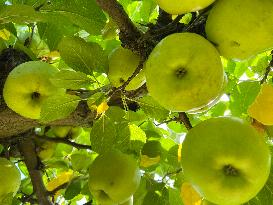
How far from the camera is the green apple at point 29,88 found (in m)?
1.96

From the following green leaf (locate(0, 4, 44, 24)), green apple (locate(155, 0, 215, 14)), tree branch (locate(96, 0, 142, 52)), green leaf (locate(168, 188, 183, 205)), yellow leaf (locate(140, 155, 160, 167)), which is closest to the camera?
green apple (locate(155, 0, 215, 14))

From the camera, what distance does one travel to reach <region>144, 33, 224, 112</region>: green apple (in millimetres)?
1422

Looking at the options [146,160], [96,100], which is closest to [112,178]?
[146,160]

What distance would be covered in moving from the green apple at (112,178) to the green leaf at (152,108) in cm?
24

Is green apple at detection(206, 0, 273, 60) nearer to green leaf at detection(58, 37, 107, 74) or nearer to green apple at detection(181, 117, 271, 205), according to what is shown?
green apple at detection(181, 117, 271, 205)

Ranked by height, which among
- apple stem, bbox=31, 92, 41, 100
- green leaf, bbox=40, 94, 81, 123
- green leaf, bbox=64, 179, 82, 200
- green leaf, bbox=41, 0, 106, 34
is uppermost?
green leaf, bbox=41, 0, 106, 34

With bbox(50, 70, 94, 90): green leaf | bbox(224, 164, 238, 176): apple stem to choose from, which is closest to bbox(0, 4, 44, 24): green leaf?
bbox(50, 70, 94, 90): green leaf

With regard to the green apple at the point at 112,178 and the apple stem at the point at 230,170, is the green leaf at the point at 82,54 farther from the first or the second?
the apple stem at the point at 230,170

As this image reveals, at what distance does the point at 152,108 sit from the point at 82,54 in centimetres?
44

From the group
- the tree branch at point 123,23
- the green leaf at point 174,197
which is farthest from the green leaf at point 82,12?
the green leaf at point 174,197

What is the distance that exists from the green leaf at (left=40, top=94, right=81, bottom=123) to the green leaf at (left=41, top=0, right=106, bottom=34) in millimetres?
294

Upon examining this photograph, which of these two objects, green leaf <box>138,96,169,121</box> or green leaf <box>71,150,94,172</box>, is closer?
green leaf <box>138,96,169,121</box>

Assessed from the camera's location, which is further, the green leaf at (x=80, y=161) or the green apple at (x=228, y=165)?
the green leaf at (x=80, y=161)

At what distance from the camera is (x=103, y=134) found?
2.03m
